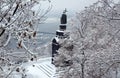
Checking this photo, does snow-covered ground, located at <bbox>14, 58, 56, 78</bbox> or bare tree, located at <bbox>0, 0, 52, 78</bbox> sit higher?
bare tree, located at <bbox>0, 0, 52, 78</bbox>

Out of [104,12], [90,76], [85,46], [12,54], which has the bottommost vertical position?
[90,76]

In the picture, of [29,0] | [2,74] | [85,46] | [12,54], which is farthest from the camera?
Result: [85,46]

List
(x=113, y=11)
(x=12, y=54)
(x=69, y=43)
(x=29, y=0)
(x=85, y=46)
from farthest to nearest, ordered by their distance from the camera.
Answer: (x=69, y=43) → (x=85, y=46) → (x=113, y=11) → (x=12, y=54) → (x=29, y=0)

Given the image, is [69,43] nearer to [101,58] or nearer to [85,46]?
[85,46]

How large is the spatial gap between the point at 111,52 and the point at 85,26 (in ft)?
40.4

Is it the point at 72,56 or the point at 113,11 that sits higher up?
the point at 113,11

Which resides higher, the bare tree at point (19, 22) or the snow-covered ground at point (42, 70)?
the bare tree at point (19, 22)

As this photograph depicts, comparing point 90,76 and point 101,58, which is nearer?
Answer: point 101,58

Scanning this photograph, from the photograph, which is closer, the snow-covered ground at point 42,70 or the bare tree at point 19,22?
the bare tree at point 19,22

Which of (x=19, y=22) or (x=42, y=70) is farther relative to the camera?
(x=42, y=70)

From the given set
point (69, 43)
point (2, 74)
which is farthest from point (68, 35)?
point (2, 74)

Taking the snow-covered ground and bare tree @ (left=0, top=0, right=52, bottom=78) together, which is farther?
the snow-covered ground

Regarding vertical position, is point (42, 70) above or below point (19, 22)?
below

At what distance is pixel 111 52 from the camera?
11914 millimetres
